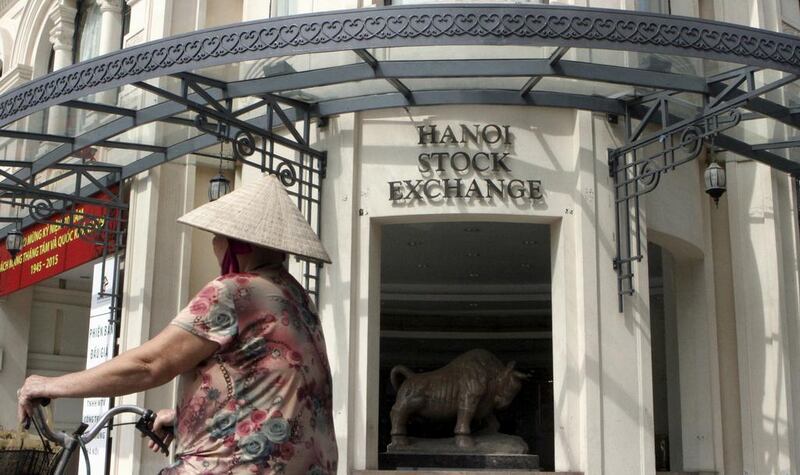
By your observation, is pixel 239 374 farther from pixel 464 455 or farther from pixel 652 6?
pixel 652 6

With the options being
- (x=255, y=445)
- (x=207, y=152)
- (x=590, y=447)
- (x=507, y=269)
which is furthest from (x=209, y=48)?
(x=507, y=269)

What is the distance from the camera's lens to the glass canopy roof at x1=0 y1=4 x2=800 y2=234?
8719 millimetres

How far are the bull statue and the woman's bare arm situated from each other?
8.47 m

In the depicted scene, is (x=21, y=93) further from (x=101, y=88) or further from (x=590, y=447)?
(x=590, y=447)

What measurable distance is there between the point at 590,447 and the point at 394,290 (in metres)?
7.51

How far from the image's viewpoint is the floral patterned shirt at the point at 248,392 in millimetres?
3119

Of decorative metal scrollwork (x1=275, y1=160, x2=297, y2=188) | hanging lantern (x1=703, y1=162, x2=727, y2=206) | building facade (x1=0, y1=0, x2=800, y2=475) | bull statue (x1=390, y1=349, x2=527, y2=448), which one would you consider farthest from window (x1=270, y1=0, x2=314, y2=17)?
hanging lantern (x1=703, y1=162, x2=727, y2=206)

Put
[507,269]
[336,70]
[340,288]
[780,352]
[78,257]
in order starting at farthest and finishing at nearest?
1. [507,269]
2. [78,257]
3. [780,352]
4. [340,288]
5. [336,70]

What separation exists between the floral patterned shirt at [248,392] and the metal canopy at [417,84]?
18.7ft

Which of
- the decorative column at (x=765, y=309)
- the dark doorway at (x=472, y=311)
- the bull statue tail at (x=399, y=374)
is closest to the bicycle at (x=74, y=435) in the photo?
the bull statue tail at (x=399, y=374)

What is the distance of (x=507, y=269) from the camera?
1608 cm

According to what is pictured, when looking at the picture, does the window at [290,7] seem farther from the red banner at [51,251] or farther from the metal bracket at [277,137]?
the red banner at [51,251]

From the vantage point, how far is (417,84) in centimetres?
1090

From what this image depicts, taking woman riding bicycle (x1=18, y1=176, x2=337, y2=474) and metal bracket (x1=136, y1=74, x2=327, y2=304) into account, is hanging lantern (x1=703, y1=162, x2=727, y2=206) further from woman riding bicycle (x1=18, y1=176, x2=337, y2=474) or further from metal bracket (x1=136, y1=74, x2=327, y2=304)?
woman riding bicycle (x1=18, y1=176, x2=337, y2=474)
